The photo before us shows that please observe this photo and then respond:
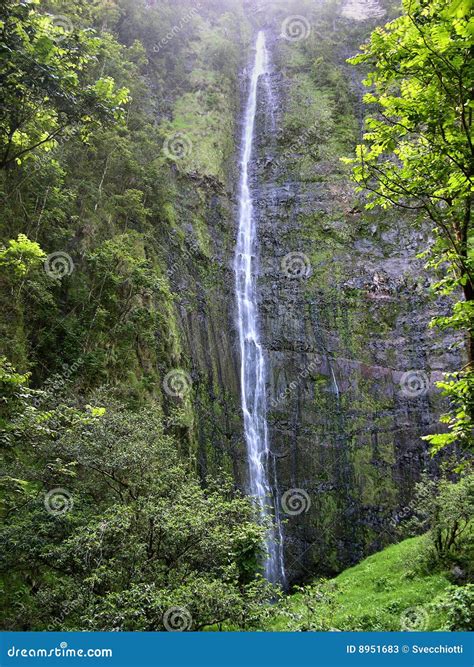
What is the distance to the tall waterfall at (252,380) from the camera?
19.2 metres

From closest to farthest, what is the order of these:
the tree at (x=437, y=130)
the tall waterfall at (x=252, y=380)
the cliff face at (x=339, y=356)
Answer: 1. the tree at (x=437, y=130)
2. the tall waterfall at (x=252, y=380)
3. the cliff face at (x=339, y=356)

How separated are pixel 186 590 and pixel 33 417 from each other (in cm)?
276

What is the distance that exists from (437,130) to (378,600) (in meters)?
10.5

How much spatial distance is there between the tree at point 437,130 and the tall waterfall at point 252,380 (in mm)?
13169

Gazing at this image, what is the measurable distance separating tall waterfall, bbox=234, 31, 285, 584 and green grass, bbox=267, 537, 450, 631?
4409 mm

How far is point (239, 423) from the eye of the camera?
1995 cm

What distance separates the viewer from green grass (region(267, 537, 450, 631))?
6546mm

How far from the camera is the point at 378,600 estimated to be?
11.2 metres

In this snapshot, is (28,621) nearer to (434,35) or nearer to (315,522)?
(434,35)

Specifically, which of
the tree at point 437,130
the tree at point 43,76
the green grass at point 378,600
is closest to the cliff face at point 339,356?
the green grass at point 378,600

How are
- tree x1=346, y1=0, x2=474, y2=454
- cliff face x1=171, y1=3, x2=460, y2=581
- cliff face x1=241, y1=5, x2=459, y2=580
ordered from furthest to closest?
cliff face x1=241, y1=5, x2=459, y2=580 → cliff face x1=171, y1=3, x2=460, y2=581 → tree x1=346, y1=0, x2=474, y2=454

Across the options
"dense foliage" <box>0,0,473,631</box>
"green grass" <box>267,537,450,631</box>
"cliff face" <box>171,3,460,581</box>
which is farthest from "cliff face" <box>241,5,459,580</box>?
"green grass" <box>267,537,450,631</box>

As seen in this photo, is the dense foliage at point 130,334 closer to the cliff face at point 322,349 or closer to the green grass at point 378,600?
the green grass at point 378,600

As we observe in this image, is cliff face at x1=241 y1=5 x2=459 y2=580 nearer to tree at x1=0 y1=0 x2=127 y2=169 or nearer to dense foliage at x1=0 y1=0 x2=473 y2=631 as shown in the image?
dense foliage at x1=0 y1=0 x2=473 y2=631
